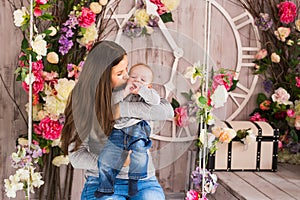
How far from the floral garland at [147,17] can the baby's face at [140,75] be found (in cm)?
56

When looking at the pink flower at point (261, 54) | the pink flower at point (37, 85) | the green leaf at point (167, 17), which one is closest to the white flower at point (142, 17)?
the green leaf at point (167, 17)

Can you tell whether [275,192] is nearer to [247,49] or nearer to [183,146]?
[183,146]

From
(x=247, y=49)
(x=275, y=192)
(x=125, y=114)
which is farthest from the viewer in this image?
(x=247, y=49)

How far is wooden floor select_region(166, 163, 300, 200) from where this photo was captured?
269 cm

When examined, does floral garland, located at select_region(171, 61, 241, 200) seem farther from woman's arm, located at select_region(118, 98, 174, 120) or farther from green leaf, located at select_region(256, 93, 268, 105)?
green leaf, located at select_region(256, 93, 268, 105)

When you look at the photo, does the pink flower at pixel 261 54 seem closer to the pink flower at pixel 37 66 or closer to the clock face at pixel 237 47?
the clock face at pixel 237 47

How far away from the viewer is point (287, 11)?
10.4 ft

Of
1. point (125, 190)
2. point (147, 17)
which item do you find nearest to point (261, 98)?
point (147, 17)

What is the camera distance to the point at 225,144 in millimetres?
3062

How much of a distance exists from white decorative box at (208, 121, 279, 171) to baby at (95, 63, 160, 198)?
1000mm

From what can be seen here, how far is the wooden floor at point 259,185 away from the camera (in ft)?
8.83

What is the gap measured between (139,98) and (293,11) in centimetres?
149

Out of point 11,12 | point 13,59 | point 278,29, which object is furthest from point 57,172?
point 278,29

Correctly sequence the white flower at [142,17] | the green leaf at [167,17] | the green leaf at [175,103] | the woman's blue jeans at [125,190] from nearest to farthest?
the woman's blue jeans at [125,190] < the green leaf at [175,103] < the white flower at [142,17] < the green leaf at [167,17]
